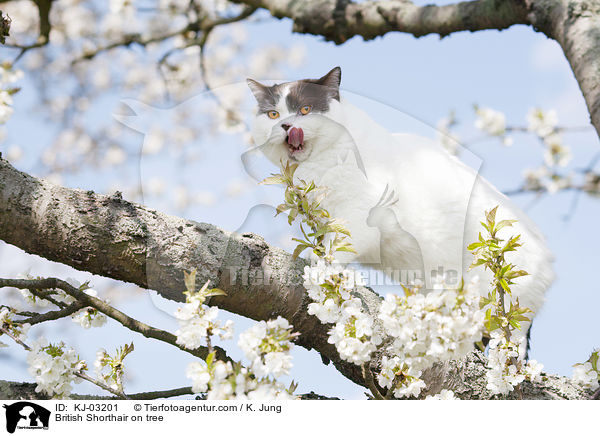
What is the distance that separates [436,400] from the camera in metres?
1.10

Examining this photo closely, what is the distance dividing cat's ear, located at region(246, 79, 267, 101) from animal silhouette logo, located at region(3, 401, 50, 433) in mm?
1046

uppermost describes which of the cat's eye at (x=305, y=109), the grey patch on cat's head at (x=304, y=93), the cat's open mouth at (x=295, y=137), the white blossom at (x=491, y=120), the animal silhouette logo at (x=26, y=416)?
the white blossom at (x=491, y=120)

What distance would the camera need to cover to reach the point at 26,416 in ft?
3.72

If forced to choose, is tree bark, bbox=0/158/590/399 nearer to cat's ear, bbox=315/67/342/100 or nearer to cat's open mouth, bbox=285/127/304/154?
cat's open mouth, bbox=285/127/304/154

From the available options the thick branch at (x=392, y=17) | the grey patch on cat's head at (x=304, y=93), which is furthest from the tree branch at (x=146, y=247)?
the thick branch at (x=392, y=17)

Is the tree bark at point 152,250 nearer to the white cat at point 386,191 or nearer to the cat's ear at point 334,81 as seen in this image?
the white cat at point 386,191

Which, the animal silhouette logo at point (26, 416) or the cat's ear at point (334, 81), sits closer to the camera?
the animal silhouette logo at point (26, 416)

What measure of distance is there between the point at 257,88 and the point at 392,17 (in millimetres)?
744

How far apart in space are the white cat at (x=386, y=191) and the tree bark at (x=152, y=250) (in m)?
0.37

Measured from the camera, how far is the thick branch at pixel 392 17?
188cm

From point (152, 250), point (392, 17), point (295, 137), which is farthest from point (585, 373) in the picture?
point (392, 17)

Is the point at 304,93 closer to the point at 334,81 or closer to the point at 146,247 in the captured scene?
the point at 334,81

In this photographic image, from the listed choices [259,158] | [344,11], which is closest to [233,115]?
[344,11]

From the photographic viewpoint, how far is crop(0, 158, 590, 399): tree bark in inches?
48.3
